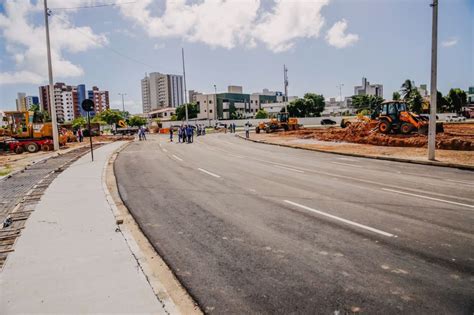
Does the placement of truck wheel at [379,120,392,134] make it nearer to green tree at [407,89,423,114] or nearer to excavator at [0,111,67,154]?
excavator at [0,111,67,154]

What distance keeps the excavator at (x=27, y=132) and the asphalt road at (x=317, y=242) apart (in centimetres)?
2283

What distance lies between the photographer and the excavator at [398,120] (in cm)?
2736

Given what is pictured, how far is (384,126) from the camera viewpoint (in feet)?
94.9

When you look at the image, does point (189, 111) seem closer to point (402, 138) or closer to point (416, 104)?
point (416, 104)

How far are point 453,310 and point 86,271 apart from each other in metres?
4.66

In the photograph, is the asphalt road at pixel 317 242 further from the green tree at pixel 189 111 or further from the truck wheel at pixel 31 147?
the green tree at pixel 189 111

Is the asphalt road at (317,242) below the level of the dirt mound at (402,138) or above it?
→ below

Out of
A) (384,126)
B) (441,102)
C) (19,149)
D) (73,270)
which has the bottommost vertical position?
(73,270)

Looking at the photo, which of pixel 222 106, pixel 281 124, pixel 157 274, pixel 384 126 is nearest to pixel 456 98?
pixel 281 124

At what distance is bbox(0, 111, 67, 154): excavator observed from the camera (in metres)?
28.7

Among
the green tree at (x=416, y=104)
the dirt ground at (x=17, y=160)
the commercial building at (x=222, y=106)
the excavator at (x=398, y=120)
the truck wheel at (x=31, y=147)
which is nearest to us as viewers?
the dirt ground at (x=17, y=160)

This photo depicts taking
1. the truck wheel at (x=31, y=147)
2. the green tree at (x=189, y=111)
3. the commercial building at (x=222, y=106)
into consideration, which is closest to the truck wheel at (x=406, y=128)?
the truck wheel at (x=31, y=147)

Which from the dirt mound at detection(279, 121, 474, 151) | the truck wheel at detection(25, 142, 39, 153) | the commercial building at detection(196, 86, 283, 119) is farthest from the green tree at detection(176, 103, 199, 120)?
the truck wheel at detection(25, 142, 39, 153)

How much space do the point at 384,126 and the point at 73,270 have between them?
94.7 feet
